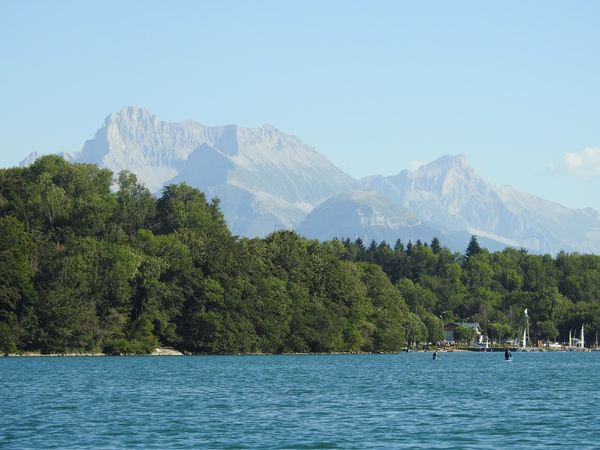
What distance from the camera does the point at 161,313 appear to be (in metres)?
148

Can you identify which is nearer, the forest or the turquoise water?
the turquoise water

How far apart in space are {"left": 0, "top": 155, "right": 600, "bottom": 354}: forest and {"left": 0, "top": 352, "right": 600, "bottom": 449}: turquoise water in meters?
25.9

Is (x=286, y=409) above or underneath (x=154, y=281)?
underneath

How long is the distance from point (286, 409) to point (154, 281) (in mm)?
81046

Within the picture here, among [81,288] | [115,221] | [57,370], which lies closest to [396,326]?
[115,221]

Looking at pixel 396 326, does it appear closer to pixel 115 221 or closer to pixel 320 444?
pixel 115 221

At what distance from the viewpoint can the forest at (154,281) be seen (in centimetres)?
13762

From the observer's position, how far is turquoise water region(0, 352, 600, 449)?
52906mm

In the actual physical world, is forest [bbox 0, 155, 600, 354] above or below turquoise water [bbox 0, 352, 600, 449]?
above

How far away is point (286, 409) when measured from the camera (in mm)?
67312

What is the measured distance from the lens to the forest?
13762 cm

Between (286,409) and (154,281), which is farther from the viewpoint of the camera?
(154,281)

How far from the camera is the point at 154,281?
481 feet

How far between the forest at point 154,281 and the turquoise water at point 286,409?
2586cm
